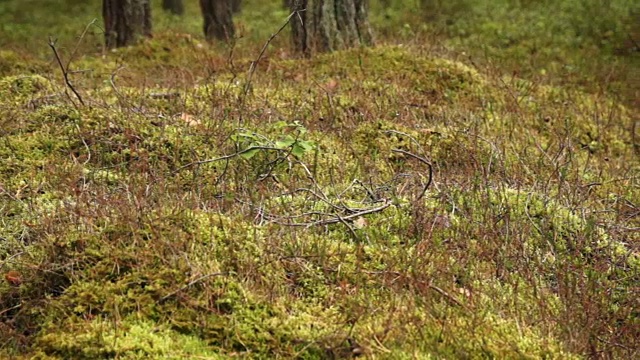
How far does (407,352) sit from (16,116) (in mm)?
3743

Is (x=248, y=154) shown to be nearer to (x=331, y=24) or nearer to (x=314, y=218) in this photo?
(x=314, y=218)

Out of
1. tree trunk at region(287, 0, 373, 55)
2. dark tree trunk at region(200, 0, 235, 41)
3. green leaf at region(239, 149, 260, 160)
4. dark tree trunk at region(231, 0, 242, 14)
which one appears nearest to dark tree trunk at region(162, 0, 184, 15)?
dark tree trunk at region(231, 0, 242, 14)

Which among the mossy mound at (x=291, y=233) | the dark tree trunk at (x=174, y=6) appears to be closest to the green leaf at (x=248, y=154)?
the mossy mound at (x=291, y=233)

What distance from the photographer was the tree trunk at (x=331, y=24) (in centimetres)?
791

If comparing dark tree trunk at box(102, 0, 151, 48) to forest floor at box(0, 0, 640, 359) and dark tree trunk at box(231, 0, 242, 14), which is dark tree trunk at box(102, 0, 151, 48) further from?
dark tree trunk at box(231, 0, 242, 14)

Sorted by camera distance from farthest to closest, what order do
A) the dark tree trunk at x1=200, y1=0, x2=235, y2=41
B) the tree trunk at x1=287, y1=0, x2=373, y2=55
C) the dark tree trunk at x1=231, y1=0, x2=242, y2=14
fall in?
the dark tree trunk at x1=231, y1=0, x2=242, y2=14 < the dark tree trunk at x1=200, y1=0, x2=235, y2=41 < the tree trunk at x1=287, y1=0, x2=373, y2=55

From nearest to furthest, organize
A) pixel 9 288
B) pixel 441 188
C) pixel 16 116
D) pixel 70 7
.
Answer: pixel 9 288 < pixel 441 188 < pixel 16 116 < pixel 70 7

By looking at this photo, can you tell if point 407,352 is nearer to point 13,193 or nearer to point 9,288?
point 9,288

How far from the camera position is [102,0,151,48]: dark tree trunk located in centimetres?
968

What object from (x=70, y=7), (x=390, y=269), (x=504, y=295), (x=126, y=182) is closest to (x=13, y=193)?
(x=126, y=182)

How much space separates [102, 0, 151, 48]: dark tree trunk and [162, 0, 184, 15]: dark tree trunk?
865cm

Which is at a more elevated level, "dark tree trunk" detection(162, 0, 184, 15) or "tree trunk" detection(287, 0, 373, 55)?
"tree trunk" detection(287, 0, 373, 55)

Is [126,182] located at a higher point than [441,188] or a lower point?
higher

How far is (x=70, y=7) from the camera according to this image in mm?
19312
